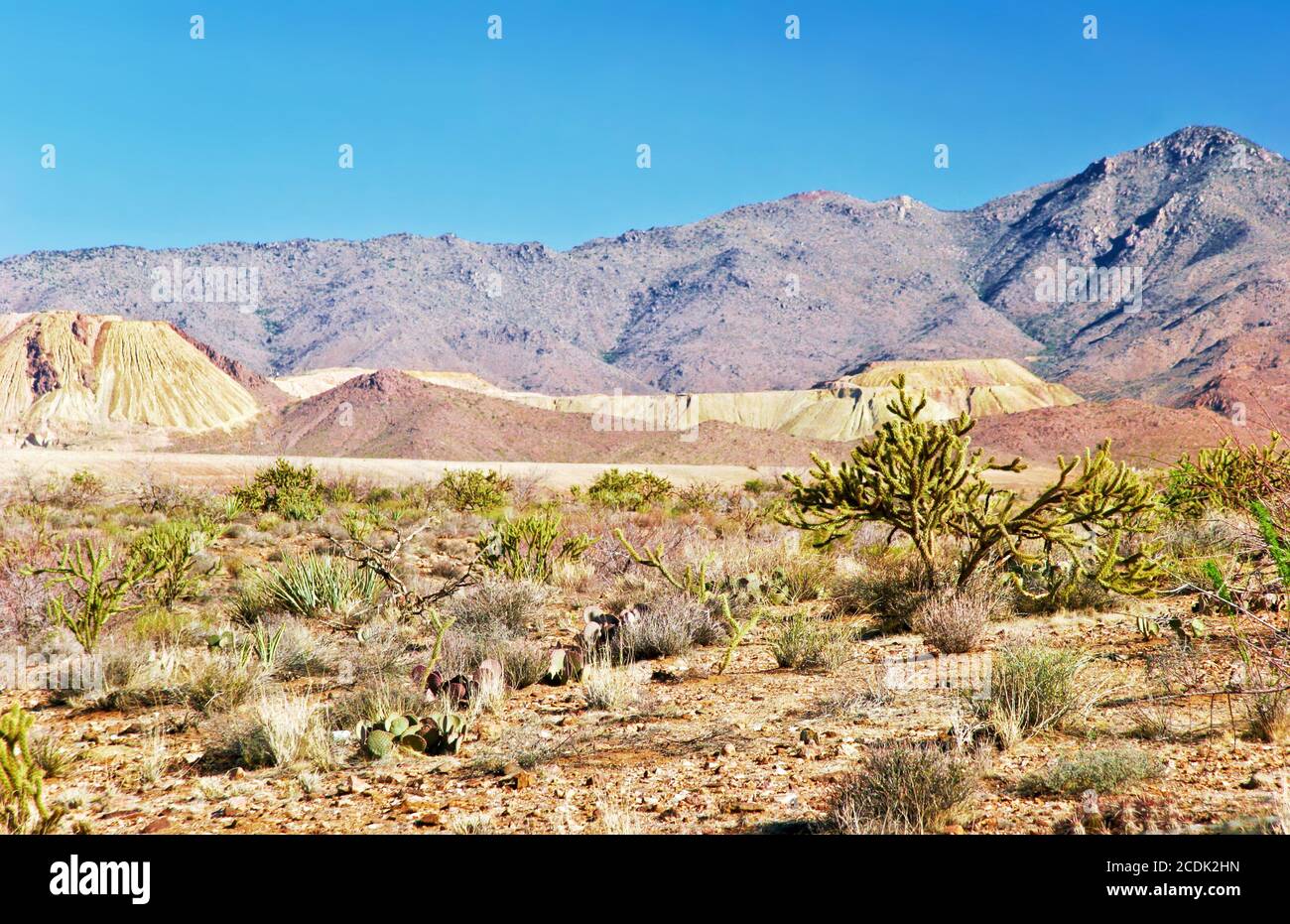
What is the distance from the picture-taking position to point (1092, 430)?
89062 millimetres

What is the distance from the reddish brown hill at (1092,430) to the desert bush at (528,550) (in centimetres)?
7344

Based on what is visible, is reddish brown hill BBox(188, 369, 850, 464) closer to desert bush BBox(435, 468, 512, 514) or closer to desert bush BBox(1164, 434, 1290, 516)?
desert bush BBox(435, 468, 512, 514)

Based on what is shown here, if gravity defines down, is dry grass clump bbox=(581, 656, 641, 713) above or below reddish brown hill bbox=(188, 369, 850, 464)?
below

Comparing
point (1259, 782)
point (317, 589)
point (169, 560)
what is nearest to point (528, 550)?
point (317, 589)

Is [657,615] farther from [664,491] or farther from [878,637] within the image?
[664,491]

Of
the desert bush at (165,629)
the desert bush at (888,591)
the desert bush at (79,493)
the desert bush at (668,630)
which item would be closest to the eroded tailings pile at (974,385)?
the desert bush at (79,493)

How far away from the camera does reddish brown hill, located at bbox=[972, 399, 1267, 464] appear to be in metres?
76.5

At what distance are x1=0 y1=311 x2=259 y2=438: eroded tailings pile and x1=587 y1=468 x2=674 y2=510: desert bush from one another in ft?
227

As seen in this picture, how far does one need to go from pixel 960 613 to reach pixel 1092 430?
9348 cm

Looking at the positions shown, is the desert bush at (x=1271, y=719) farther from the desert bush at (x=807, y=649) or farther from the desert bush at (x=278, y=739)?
the desert bush at (x=278, y=739)

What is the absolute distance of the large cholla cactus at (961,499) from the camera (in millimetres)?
7422

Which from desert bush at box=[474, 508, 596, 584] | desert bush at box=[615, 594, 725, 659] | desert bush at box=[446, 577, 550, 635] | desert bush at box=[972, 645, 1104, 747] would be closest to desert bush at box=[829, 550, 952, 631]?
desert bush at box=[615, 594, 725, 659]

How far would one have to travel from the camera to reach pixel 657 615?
25.6 feet
